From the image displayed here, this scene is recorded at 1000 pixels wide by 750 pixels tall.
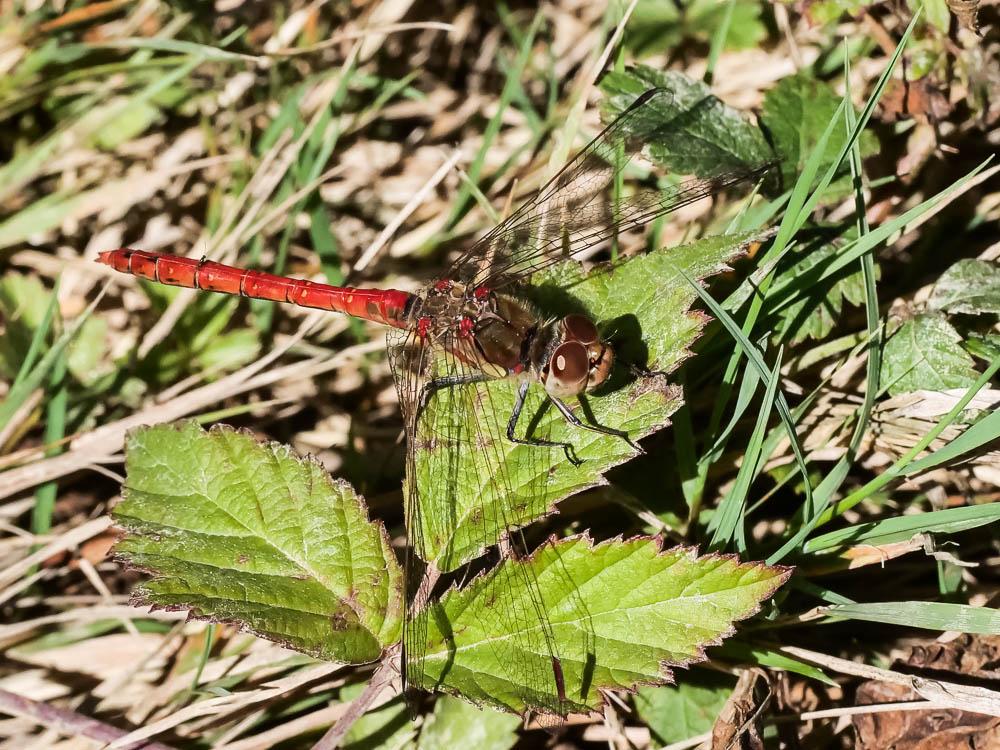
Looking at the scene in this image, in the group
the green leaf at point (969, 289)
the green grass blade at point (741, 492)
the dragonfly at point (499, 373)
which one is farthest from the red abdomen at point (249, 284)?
the green leaf at point (969, 289)

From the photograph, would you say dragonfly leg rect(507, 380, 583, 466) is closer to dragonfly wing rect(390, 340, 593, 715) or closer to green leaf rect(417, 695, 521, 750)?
dragonfly wing rect(390, 340, 593, 715)

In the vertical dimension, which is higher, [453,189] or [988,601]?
[453,189]

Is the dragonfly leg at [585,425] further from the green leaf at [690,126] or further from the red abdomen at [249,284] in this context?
the red abdomen at [249,284]

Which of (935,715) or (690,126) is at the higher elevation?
(690,126)

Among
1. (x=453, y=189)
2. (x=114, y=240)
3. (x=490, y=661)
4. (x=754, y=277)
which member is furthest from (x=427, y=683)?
(x=114, y=240)

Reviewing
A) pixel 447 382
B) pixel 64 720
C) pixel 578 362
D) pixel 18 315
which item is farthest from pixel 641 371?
pixel 18 315

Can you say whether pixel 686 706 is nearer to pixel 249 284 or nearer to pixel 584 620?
pixel 584 620

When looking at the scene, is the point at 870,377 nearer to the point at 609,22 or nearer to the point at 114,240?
the point at 609,22
